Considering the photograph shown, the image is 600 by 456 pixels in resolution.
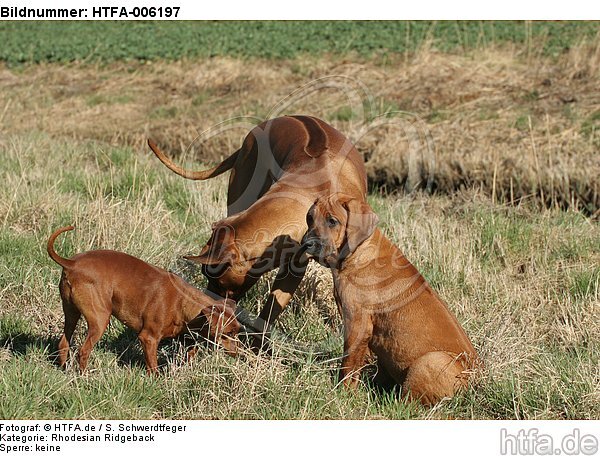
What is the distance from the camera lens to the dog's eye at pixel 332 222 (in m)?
5.29

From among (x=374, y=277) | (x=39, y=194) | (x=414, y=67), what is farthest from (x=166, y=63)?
(x=374, y=277)

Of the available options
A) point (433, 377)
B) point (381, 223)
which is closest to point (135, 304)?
point (433, 377)

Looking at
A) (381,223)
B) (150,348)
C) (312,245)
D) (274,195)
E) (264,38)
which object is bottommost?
(381,223)

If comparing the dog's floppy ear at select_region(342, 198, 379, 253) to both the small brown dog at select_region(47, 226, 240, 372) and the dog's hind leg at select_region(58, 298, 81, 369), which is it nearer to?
the small brown dog at select_region(47, 226, 240, 372)

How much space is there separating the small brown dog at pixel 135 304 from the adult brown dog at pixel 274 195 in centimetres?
26

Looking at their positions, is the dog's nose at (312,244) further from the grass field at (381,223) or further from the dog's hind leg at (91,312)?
the dog's hind leg at (91,312)

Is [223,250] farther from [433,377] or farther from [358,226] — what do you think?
[433,377]

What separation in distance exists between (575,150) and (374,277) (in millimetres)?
6578

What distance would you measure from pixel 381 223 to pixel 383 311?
3049mm

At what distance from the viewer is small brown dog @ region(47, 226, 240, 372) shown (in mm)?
5516

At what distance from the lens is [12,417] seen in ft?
16.5

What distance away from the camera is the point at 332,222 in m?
5.31

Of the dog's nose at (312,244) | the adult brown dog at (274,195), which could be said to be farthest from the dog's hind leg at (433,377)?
the adult brown dog at (274,195)
